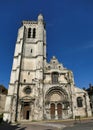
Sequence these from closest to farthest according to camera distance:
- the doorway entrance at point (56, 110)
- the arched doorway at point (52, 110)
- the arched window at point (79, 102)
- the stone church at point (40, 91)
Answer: the stone church at point (40, 91)
the arched doorway at point (52, 110)
the doorway entrance at point (56, 110)
the arched window at point (79, 102)

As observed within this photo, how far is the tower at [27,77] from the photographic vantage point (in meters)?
24.2

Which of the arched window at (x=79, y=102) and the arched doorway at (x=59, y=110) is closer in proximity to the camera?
the arched doorway at (x=59, y=110)

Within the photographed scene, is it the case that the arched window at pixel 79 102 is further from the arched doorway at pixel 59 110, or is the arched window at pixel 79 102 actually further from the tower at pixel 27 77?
the tower at pixel 27 77

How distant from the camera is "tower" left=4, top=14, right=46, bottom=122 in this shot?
24.2 m

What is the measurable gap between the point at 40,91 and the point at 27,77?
488 centimetres

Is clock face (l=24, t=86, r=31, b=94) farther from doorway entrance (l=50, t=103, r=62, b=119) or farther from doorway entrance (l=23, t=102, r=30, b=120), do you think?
doorway entrance (l=50, t=103, r=62, b=119)

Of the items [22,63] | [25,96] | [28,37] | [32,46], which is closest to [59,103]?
[25,96]

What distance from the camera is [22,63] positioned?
29766 mm

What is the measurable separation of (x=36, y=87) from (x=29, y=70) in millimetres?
4900

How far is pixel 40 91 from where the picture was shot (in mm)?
25594

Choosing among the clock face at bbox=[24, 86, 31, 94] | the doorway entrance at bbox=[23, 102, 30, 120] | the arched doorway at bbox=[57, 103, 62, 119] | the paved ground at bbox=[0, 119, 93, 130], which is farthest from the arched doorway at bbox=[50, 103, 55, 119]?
the paved ground at bbox=[0, 119, 93, 130]

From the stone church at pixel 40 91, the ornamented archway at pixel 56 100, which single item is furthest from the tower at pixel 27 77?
the ornamented archway at pixel 56 100

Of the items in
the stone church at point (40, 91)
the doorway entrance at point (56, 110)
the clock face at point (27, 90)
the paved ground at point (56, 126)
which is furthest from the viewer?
the clock face at point (27, 90)

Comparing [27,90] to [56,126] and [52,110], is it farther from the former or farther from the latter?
[56,126]
